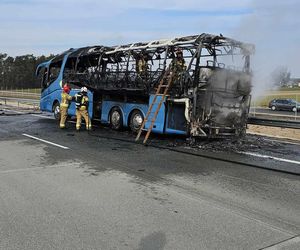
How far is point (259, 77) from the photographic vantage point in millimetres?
12383

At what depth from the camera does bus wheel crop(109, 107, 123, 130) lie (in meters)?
14.8

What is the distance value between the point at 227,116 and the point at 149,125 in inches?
96.2

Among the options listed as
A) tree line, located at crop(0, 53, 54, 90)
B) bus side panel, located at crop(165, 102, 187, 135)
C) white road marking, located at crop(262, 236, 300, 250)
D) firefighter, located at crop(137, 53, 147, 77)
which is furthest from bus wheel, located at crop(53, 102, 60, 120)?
tree line, located at crop(0, 53, 54, 90)

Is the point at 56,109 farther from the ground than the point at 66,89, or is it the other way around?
Result: the point at 66,89

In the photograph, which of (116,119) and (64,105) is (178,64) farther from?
(64,105)

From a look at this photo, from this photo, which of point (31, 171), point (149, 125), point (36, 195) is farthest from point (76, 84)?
point (36, 195)

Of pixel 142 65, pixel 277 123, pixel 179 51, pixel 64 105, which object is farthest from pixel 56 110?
pixel 277 123

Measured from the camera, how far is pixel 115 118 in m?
15.1

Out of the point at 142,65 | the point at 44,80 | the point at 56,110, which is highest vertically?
the point at 142,65

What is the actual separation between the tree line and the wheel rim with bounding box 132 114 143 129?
96.5m

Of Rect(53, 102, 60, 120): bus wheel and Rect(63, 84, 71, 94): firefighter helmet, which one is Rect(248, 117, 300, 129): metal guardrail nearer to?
Rect(63, 84, 71, 94): firefighter helmet

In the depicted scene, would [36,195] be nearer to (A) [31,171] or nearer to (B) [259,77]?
(A) [31,171]

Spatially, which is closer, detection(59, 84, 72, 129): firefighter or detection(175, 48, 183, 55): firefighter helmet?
detection(175, 48, 183, 55): firefighter helmet

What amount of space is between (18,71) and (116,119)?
104836 mm
